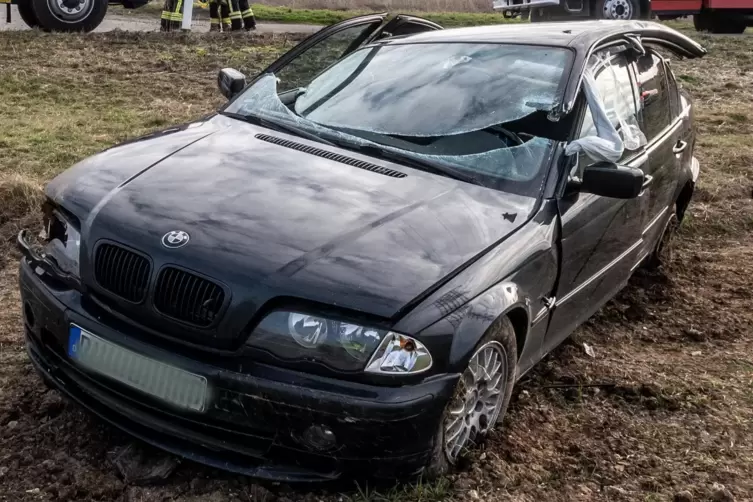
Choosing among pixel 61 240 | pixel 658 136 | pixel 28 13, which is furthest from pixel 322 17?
pixel 61 240

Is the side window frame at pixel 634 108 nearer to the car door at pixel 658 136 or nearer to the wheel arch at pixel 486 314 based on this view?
the car door at pixel 658 136

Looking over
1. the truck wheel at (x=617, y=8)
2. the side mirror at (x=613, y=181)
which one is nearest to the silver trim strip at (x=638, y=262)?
the side mirror at (x=613, y=181)

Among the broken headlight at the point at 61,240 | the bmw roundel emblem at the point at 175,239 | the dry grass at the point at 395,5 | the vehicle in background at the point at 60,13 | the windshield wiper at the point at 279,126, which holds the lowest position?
the broken headlight at the point at 61,240

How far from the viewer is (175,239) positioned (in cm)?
277

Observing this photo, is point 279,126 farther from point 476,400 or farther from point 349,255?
point 476,400

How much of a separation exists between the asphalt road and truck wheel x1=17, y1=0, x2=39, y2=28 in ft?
0.85

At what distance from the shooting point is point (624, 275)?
171 inches

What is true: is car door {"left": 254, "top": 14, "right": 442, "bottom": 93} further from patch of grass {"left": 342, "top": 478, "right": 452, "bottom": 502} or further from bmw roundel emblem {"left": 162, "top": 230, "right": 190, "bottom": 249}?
patch of grass {"left": 342, "top": 478, "right": 452, "bottom": 502}

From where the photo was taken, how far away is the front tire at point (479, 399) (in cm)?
285

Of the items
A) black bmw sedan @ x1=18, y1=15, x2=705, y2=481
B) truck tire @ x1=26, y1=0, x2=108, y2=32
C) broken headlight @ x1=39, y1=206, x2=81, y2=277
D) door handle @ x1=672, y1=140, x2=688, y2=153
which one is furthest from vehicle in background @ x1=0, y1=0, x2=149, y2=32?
door handle @ x1=672, y1=140, x2=688, y2=153

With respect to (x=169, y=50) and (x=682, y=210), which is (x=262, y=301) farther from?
(x=169, y=50)

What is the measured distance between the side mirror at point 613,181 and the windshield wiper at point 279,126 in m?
1.08

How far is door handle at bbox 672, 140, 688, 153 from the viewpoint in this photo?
4.73 metres

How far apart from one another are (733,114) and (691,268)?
4.55m
